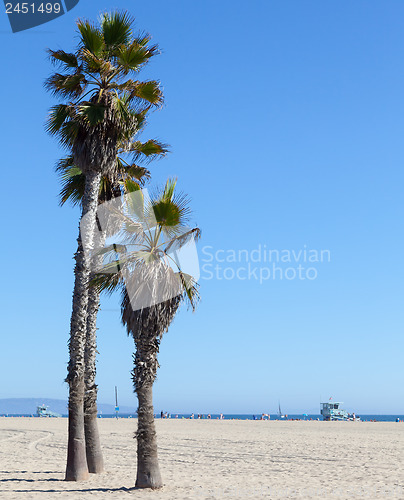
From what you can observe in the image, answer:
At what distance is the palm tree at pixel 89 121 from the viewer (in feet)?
45.5

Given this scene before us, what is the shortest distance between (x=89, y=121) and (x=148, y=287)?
15.8 ft

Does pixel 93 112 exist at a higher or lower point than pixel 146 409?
higher

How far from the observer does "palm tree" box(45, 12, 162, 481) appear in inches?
546

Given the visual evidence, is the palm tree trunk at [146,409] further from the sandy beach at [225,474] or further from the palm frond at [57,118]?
the palm frond at [57,118]

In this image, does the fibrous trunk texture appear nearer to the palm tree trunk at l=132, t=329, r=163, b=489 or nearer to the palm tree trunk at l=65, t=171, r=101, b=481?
the palm tree trunk at l=132, t=329, r=163, b=489

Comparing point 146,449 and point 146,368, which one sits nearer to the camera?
point 146,449

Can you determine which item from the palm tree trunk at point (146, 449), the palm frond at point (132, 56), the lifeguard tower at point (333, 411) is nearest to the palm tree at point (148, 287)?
the palm tree trunk at point (146, 449)

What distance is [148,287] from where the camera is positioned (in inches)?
508

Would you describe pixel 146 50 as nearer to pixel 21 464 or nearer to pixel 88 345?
pixel 88 345

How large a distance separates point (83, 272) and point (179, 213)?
10.5 ft

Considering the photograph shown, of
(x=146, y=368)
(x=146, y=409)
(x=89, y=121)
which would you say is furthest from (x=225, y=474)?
(x=89, y=121)

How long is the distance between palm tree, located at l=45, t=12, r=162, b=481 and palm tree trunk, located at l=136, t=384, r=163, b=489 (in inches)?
75.9

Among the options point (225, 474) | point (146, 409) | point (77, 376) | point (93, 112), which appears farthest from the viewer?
point (225, 474)

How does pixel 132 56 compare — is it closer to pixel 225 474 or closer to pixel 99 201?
pixel 99 201
